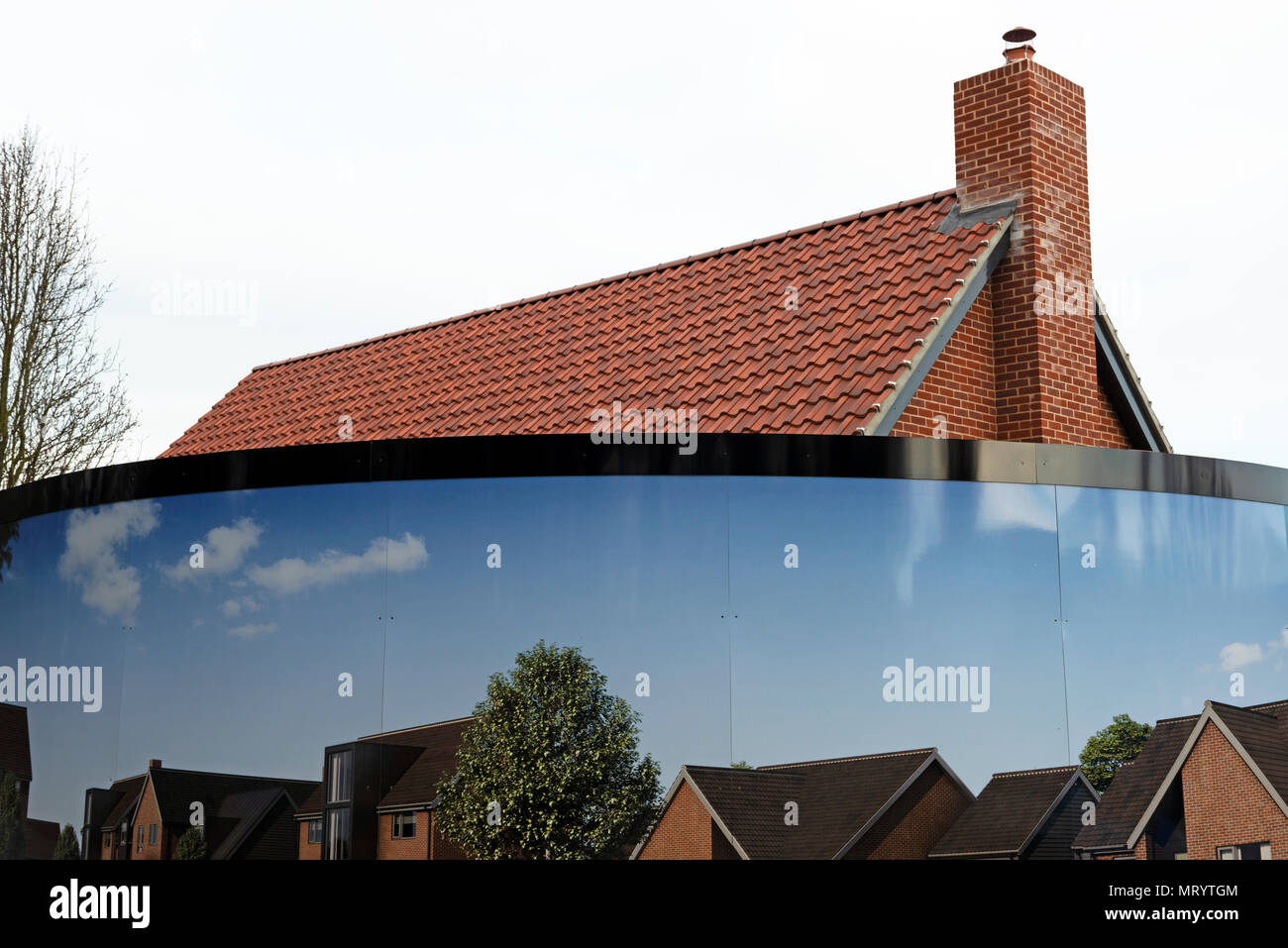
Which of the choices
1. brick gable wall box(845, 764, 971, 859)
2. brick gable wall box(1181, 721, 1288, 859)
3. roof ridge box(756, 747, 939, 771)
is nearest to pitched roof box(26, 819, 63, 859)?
roof ridge box(756, 747, 939, 771)

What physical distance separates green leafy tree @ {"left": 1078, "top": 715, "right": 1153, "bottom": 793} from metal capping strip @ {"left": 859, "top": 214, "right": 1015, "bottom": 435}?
12.0 feet

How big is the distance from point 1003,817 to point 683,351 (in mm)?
7665

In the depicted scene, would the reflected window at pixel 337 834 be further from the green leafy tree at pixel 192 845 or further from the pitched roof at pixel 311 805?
the green leafy tree at pixel 192 845

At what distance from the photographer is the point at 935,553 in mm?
8781

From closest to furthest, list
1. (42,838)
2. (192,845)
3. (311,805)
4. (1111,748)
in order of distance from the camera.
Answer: (311,805)
(192,845)
(1111,748)
(42,838)

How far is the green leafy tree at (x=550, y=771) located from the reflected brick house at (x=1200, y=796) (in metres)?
2.90

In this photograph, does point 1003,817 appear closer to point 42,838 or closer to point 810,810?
point 810,810

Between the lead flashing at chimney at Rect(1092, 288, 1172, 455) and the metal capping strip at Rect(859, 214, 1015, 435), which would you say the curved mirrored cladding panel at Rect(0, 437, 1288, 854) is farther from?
the lead flashing at chimney at Rect(1092, 288, 1172, 455)

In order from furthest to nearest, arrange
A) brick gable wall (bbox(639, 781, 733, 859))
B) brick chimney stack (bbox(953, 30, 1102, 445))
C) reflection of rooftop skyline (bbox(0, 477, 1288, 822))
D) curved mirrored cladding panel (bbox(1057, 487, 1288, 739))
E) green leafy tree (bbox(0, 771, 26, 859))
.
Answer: brick chimney stack (bbox(953, 30, 1102, 445)), green leafy tree (bbox(0, 771, 26, 859)), curved mirrored cladding panel (bbox(1057, 487, 1288, 739)), reflection of rooftop skyline (bbox(0, 477, 1288, 822)), brick gable wall (bbox(639, 781, 733, 859))

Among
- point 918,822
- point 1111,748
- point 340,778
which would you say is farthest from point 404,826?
point 1111,748

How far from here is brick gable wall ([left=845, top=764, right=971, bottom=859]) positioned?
332 inches

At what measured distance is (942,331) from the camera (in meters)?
13.0

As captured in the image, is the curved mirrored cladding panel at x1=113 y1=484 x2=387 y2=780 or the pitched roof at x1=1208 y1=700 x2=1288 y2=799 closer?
the curved mirrored cladding panel at x1=113 y1=484 x2=387 y2=780

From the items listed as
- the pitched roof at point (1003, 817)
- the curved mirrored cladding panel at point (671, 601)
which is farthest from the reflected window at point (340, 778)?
the pitched roof at point (1003, 817)
